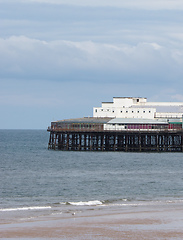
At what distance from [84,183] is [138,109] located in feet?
167

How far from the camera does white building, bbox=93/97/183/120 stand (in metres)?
101

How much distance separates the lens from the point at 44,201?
41.0 m

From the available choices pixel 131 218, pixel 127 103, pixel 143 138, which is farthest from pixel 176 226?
pixel 127 103

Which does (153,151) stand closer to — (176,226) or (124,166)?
(124,166)

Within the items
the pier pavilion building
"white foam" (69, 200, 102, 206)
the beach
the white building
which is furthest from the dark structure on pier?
"white foam" (69, 200, 102, 206)

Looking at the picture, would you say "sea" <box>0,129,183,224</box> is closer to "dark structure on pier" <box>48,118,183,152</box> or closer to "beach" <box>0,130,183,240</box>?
"beach" <box>0,130,183,240</box>

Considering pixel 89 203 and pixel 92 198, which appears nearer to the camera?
pixel 89 203

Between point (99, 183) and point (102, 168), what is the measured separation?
1389cm

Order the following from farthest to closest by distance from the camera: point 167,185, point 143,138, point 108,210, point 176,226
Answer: point 143,138 < point 167,185 < point 108,210 < point 176,226

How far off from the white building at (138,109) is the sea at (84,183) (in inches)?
742

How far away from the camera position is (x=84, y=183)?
170ft

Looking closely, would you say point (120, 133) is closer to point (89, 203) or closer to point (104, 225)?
point (89, 203)

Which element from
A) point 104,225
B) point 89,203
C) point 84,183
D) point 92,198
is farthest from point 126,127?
point 104,225

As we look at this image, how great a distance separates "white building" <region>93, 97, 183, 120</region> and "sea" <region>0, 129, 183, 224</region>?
1884cm
